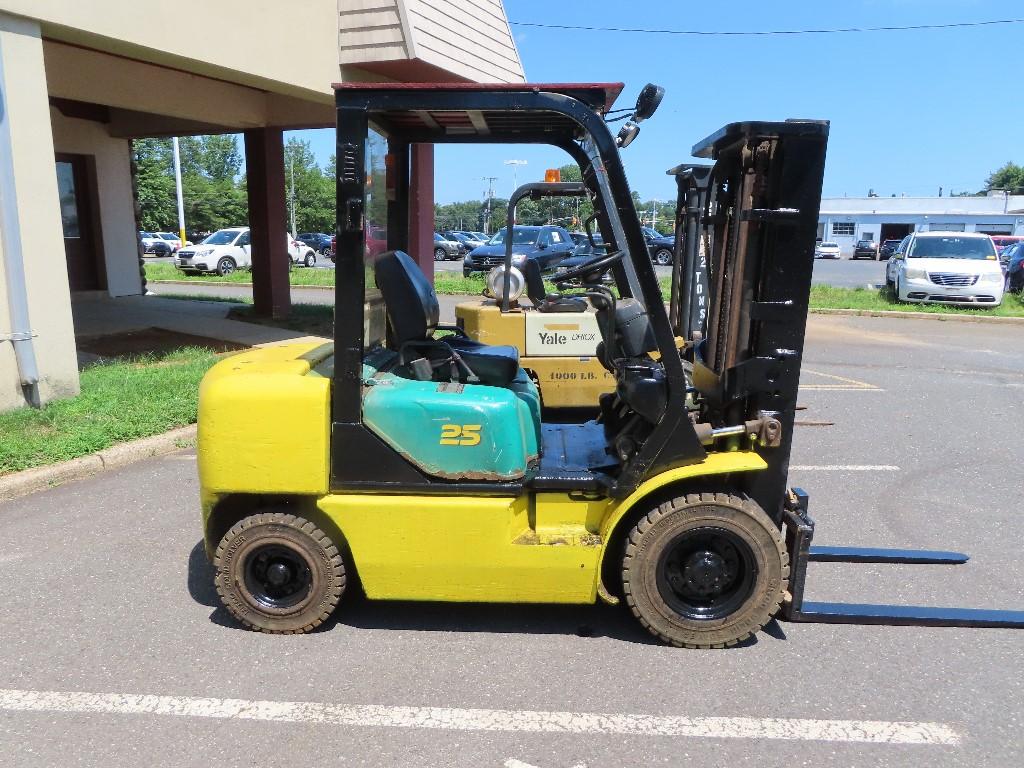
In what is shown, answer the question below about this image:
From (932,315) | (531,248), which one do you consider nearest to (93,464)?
(531,248)

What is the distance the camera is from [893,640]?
3.45 meters

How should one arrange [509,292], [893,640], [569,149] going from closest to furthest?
[893,640] → [569,149] → [509,292]

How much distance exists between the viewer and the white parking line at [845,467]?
19.5 feet

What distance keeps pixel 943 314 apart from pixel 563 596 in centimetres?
1568

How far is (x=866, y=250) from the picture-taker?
53219 mm

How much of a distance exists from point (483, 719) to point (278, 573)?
123cm

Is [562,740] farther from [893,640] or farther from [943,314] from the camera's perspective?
[943,314]

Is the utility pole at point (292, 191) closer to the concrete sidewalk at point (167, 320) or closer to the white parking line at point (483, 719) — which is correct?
the concrete sidewalk at point (167, 320)

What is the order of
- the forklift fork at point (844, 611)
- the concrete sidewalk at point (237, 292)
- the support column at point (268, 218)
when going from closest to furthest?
the forklift fork at point (844, 611) → the support column at point (268, 218) → the concrete sidewalk at point (237, 292)

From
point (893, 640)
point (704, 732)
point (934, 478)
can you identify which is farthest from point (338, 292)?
point (934, 478)

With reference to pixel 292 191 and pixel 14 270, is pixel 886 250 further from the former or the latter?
pixel 14 270

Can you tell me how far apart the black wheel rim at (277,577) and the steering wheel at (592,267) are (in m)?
1.79

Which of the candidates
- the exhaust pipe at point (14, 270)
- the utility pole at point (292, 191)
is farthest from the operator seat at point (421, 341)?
the utility pole at point (292, 191)

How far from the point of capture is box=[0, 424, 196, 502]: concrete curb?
17.1 ft
